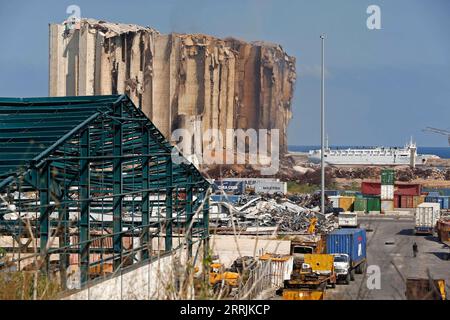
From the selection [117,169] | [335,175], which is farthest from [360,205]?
[335,175]

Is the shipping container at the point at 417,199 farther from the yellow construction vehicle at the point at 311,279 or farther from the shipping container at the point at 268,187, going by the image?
the yellow construction vehicle at the point at 311,279

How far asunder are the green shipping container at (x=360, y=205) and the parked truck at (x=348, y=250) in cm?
3096

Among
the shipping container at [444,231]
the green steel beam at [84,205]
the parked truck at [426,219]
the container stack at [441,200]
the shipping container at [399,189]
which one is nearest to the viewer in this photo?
the green steel beam at [84,205]

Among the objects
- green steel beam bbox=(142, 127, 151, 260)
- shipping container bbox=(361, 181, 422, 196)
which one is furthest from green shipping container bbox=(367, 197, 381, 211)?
green steel beam bbox=(142, 127, 151, 260)

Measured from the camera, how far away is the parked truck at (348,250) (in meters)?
27.5

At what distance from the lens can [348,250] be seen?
2900 cm

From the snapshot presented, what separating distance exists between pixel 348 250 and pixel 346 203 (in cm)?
3243

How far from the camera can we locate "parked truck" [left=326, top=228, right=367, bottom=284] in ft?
90.2

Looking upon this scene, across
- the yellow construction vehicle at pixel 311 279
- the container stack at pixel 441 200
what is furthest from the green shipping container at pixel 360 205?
the yellow construction vehicle at pixel 311 279

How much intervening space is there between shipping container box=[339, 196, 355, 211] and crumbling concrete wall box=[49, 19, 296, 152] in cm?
4167

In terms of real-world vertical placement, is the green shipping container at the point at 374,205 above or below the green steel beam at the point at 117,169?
below

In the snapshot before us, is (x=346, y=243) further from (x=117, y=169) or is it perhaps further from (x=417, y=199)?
(x=417, y=199)

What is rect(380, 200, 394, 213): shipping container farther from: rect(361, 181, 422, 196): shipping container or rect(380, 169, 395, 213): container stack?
rect(361, 181, 422, 196): shipping container

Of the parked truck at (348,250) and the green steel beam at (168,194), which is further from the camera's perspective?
the parked truck at (348,250)
